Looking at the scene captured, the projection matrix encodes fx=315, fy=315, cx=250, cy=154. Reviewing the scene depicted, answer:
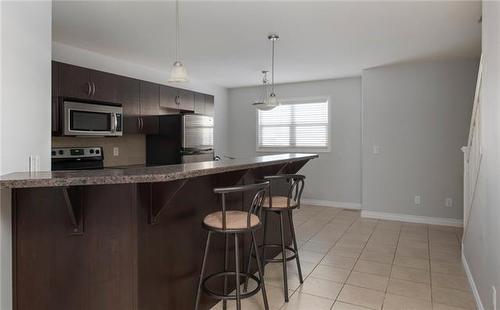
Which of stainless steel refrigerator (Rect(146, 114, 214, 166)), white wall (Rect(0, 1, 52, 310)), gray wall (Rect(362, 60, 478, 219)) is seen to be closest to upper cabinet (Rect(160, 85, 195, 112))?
stainless steel refrigerator (Rect(146, 114, 214, 166))

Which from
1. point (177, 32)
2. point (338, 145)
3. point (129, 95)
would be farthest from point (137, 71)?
point (338, 145)

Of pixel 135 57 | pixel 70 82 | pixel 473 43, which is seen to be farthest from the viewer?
pixel 135 57

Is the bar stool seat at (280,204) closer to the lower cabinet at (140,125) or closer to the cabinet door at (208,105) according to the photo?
the lower cabinet at (140,125)

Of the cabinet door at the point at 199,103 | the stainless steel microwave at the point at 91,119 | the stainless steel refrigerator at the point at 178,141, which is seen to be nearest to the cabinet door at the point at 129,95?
the stainless steel microwave at the point at 91,119

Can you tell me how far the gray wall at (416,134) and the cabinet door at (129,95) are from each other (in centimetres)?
345

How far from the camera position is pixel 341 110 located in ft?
18.9

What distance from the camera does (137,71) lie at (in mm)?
4684

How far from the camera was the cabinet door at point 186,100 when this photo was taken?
193 inches

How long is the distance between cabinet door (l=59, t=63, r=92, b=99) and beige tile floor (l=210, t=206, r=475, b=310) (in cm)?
265

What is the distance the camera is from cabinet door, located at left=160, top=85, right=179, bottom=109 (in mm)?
4570

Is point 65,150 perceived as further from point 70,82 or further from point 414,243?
point 414,243

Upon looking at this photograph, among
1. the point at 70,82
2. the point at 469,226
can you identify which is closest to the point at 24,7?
the point at 70,82

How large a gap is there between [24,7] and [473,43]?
443cm

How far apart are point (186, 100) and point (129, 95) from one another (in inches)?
43.6
